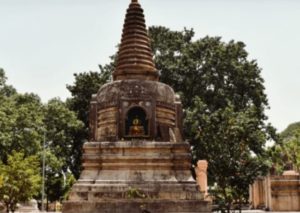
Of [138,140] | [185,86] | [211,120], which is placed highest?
[185,86]

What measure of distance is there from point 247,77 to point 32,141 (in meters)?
19.5

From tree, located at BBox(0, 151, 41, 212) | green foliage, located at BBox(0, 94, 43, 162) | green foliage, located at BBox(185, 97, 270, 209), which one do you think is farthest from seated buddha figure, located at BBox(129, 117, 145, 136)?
green foliage, located at BBox(0, 94, 43, 162)

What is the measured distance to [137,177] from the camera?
22219 millimetres

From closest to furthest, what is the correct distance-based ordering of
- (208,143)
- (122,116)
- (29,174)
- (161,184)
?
1. (161,184)
2. (122,116)
3. (29,174)
4. (208,143)

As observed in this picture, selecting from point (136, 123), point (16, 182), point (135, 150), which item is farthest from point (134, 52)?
point (16, 182)

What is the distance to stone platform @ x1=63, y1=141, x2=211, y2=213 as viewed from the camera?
20.6 m

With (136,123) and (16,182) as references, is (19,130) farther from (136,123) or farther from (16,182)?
(136,123)

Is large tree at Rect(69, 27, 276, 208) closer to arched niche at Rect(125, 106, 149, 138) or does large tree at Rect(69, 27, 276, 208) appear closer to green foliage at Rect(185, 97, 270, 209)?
green foliage at Rect(185, 97, 270, 209)

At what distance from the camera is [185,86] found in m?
42.2

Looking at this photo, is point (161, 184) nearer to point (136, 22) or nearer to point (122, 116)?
point (122, 116)

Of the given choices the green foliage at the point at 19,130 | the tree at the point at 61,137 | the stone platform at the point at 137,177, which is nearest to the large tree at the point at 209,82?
the tree at the point at 61,137

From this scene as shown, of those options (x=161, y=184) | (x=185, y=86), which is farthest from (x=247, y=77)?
(x=161, y=184)

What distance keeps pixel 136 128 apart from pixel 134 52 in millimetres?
4814

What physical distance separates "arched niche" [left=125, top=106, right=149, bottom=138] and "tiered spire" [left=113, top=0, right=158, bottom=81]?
97.5 inches
